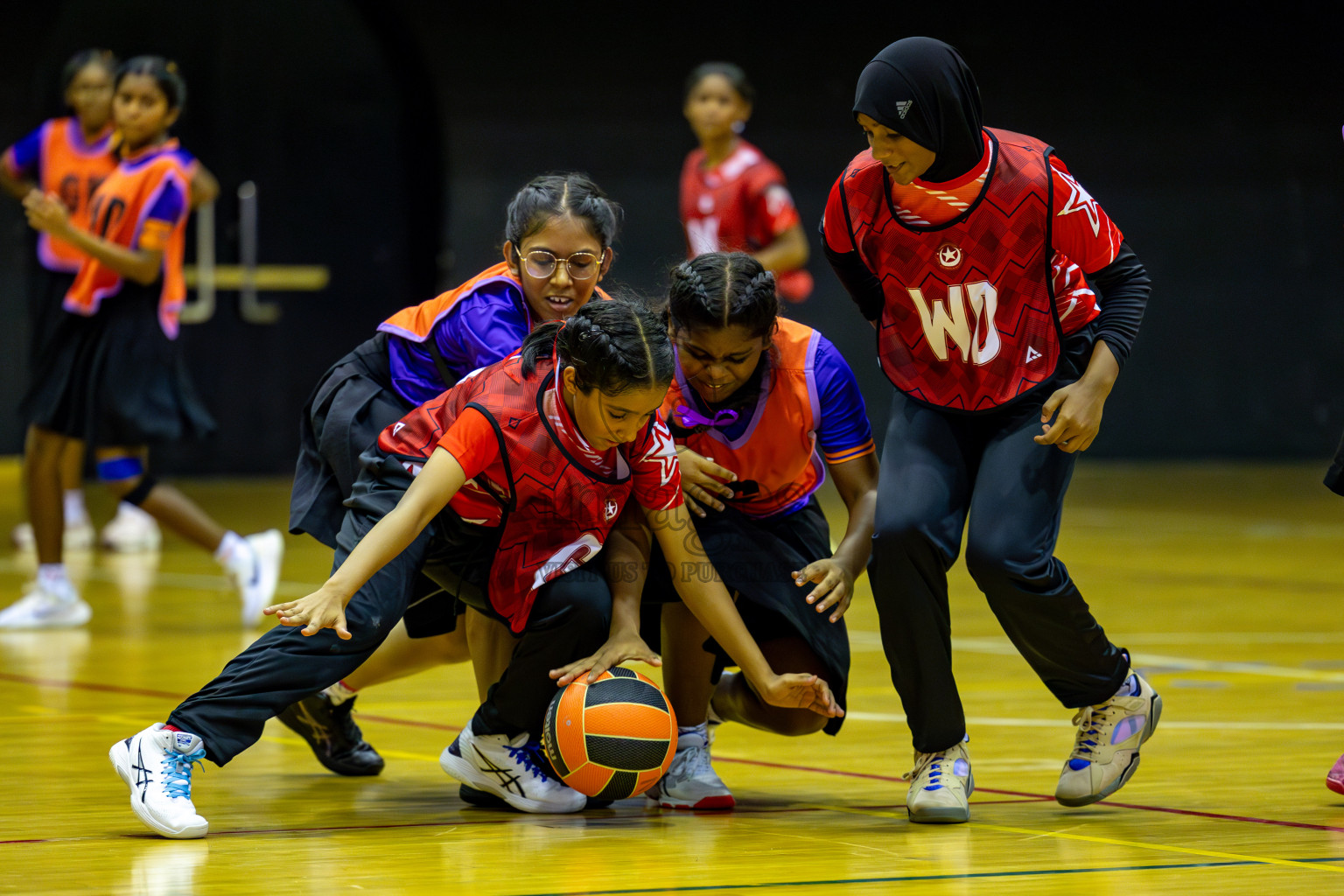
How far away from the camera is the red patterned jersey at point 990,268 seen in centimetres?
289

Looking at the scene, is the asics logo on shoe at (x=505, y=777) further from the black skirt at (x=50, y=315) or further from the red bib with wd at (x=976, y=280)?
the black skirt at (x=50, y=315)

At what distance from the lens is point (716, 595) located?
2.89 m

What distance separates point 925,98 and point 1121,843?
3.84ft

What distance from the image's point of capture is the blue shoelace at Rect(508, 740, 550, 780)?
9.70ft

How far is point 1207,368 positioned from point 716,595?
411 inches

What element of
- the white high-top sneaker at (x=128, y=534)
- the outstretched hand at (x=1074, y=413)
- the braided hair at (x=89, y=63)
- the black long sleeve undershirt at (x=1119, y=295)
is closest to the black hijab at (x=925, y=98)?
the black long sleeve undershirt at (x=1119, y=295)

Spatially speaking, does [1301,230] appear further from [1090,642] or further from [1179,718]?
[1090,642]

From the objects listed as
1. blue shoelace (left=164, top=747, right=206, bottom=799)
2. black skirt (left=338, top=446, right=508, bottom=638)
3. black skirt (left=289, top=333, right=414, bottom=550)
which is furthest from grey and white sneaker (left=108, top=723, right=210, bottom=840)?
black skirt (left=289, top=333, right=414, bottom=550)

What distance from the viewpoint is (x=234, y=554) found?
5.47 metres

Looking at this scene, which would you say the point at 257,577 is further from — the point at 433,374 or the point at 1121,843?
the point at 1121,843

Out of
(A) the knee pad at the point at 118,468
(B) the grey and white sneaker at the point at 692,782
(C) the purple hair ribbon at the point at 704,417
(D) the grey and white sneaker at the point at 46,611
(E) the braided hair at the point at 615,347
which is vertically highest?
(E) the braided hair at the point at 615,347

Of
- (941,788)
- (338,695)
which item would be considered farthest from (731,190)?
(941,788)

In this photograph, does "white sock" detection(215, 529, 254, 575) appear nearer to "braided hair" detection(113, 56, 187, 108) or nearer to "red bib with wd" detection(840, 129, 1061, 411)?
"braided hair" detection(113, 56, 187, 108)

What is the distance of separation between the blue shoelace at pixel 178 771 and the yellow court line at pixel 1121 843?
994 mm
